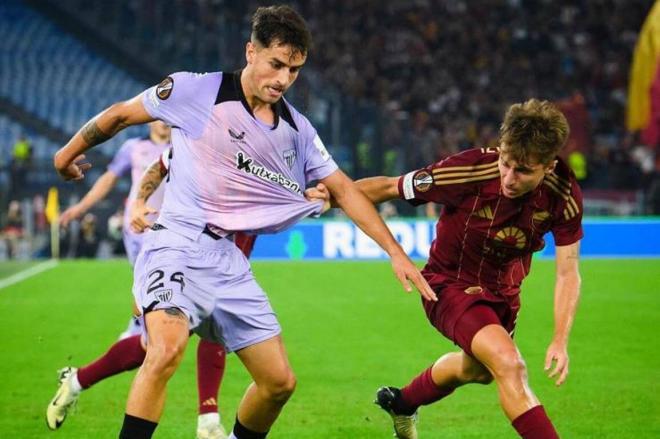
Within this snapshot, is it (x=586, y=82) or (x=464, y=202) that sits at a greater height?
(x=586, y=82)

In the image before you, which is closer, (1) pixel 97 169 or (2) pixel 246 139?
(2) pixel 246 139

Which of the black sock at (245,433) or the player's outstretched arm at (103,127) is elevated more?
the player's outstretched arm at (103,127)

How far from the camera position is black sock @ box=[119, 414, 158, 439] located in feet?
18.0

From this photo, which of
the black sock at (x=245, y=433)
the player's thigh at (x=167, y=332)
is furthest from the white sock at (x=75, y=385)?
the player's thigh at (x=167, y=332)

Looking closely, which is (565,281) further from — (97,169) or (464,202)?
(97,169)

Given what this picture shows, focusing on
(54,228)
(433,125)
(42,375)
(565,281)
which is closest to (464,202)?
(565,281)

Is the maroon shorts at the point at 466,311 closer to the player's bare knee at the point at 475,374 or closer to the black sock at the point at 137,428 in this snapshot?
the player's bare knee at the point at 475,374

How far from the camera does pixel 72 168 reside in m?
6.30

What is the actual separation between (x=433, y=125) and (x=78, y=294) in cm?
1664

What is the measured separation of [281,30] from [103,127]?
1011mm

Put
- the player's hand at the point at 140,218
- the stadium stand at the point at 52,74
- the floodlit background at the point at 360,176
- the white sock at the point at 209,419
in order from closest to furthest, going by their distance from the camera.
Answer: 1. the player's hand at the point at 140,218
2. the white sock at the point at 209,419
3. the floodlit background at the point at 360,176
4. the stadium stand at the point at 52,74

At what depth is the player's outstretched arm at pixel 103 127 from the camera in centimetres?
603

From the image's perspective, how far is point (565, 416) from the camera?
8445 mm

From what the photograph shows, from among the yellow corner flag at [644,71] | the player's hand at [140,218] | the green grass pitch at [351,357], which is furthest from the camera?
the yellow corner flag at [644,71]
